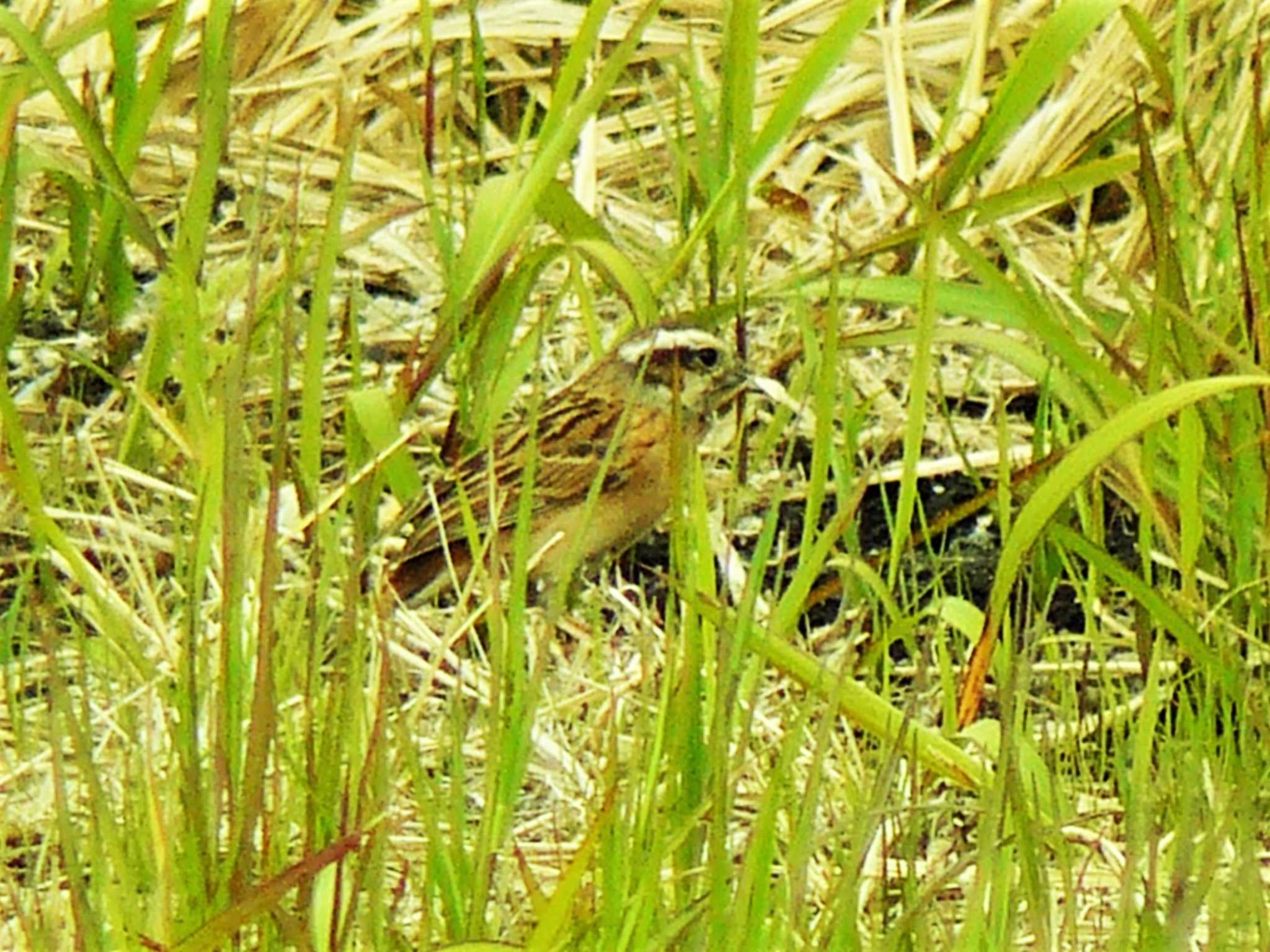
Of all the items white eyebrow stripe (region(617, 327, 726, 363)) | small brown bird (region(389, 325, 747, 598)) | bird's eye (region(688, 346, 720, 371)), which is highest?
white eyebrow stripe (region(617, 327, 726, 363))

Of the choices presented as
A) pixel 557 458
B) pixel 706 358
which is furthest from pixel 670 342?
pixel 557 458

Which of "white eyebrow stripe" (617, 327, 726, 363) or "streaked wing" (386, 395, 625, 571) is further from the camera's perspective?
"streaked wing" (386, 395, 625, 571)

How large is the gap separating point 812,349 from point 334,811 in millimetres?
1270

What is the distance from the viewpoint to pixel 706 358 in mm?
4363

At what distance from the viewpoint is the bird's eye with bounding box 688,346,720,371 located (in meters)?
4.34

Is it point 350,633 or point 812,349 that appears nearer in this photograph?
point 350,633

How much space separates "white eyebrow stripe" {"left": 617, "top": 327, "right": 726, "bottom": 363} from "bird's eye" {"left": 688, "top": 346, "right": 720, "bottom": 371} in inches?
0.6

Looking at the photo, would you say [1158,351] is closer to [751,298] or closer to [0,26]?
[751,298]

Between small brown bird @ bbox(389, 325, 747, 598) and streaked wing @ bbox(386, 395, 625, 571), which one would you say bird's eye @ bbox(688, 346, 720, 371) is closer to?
small brown bird @ bbox(389, 325, 747, 598)

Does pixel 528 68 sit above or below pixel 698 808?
above

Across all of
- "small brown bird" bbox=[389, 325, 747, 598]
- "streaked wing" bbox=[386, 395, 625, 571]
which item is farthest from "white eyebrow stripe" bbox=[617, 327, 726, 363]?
"streaked wing" bbox=[386, 395, 625, 571]

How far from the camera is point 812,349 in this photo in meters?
3.71

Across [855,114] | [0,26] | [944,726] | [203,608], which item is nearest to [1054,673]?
[944,726]

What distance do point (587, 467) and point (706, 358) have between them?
0.37 metres
